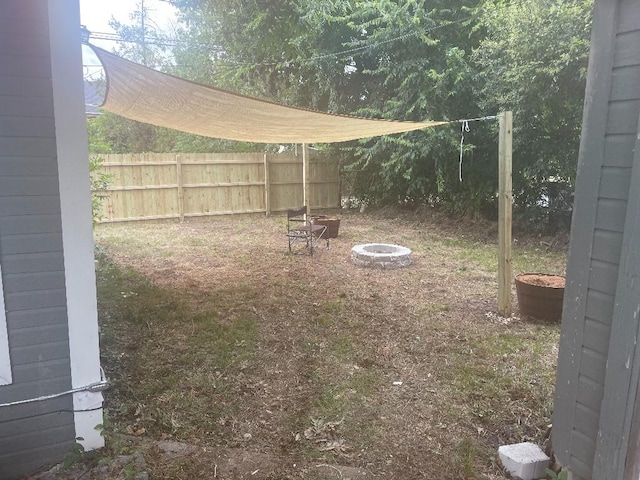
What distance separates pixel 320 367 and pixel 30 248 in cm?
206

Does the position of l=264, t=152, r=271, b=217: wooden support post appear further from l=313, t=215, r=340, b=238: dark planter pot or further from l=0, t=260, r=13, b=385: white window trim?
l=0, t=260, r=13, b=385: white window trim

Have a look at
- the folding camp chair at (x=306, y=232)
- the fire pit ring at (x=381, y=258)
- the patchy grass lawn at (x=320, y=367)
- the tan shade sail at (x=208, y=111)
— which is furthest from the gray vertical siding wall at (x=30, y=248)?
the folding camp chair at (x=306, y=232)

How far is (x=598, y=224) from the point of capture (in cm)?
160

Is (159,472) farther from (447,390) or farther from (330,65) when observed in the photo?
(330,65)

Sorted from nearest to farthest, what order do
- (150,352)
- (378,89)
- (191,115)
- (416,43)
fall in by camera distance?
1. (150,352)
2. (191,115)
3. (416,43)
4. (378,89)

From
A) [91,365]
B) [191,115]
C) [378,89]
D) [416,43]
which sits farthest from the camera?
[378,89]

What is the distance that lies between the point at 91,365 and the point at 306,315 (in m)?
2.46

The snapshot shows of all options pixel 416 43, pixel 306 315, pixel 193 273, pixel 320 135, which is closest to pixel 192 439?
pixel 306 315

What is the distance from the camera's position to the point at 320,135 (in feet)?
18.9

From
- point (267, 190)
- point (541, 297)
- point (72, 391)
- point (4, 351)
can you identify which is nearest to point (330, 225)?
point (267, 190)

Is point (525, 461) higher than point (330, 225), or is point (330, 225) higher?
point (330, 225)

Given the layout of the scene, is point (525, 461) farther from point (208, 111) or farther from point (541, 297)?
point (208, 111)

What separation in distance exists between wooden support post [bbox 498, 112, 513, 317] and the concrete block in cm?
228

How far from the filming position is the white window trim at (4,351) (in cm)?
196
